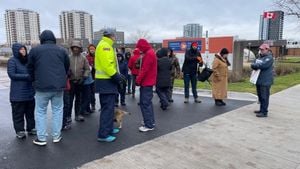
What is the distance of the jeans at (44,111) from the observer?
4277 millimetres

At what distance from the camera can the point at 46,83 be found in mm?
4121

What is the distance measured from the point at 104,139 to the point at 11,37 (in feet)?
224

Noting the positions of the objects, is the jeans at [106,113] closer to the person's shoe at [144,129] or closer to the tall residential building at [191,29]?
the person's shoe at [144,129]

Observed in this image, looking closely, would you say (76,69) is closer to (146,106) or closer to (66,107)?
(66,107)

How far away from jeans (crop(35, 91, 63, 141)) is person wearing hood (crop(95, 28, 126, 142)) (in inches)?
26.8

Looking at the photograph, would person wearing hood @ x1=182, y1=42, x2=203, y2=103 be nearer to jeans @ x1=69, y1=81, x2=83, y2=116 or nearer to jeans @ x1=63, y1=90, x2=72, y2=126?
jeans @ x1=69, y1=81, x2=83, y2=116

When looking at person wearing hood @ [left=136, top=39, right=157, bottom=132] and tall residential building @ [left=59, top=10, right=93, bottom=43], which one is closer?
person wearing hood @ [left=136, top=39, right=157, bottom=132]

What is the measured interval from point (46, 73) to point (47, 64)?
0.14 metres

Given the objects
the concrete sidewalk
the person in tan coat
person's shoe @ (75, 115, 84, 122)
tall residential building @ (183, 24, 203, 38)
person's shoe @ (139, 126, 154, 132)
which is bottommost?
the concrete sidewalk

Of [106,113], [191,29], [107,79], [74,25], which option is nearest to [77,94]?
[106,113]

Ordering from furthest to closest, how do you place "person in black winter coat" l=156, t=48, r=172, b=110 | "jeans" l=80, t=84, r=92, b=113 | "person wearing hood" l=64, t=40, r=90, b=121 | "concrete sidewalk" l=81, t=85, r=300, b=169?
"person in black winter coat" l=156, t=48, r=172, b=110, "jeans" l=80, t=84, r=92, b=113, "person wearing hood" l=64, t=40, r=90, b=121, "concrete sidewalk" l=81, t=85, r=300, b=169

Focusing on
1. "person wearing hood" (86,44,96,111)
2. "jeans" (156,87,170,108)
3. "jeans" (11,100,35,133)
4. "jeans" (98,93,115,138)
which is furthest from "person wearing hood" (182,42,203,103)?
"jeans" (11,100,35,133)

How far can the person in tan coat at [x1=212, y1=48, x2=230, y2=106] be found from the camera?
23.8ft

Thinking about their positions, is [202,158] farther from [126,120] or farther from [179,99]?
[179,99]
